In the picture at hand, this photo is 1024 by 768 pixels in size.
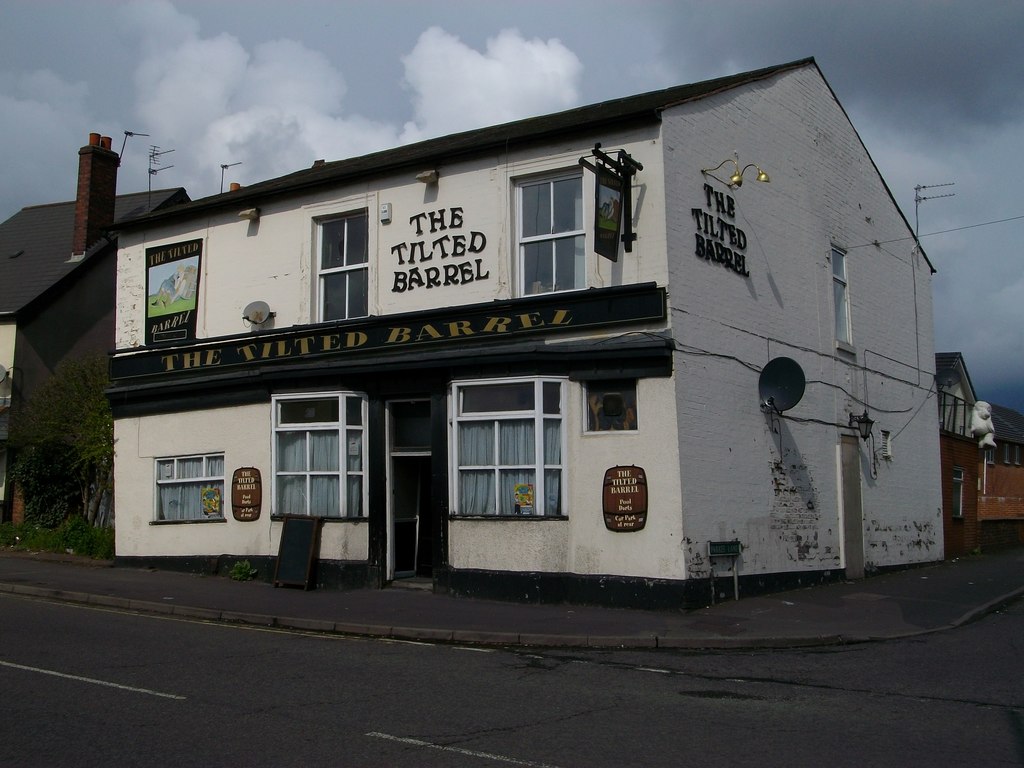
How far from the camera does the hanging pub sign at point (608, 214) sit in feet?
44.1

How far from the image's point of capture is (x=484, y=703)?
802cm

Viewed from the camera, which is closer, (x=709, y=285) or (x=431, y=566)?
(x=709, y=285)

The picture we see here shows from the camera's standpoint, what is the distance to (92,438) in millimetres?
22094

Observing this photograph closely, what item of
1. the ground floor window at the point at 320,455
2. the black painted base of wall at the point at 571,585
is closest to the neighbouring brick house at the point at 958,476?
the black painted base of wall at the point at 571,585

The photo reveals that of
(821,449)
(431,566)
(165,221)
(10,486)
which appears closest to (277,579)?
(431,566)

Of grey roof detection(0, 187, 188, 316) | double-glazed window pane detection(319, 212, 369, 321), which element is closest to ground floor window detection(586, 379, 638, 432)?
double-glazed window pane detection(319, 212, 369, 321)

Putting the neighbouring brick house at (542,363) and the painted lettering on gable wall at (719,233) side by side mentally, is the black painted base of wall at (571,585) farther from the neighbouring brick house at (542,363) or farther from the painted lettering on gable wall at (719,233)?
the painted lettering on gable wall at (719,233)

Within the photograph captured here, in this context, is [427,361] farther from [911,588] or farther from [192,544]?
[911,588]

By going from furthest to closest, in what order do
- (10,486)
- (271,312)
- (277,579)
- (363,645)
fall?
(10,486), (271,312), (277,579), (363,645)

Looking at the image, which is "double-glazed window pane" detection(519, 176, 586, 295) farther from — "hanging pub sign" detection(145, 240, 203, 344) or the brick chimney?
the brick chimney

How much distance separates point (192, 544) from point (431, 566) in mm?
4705

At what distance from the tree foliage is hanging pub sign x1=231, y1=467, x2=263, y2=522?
216 inches

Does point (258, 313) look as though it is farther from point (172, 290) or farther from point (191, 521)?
point (191, 521)

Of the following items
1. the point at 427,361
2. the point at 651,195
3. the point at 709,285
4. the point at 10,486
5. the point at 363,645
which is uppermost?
the point at 651,195
